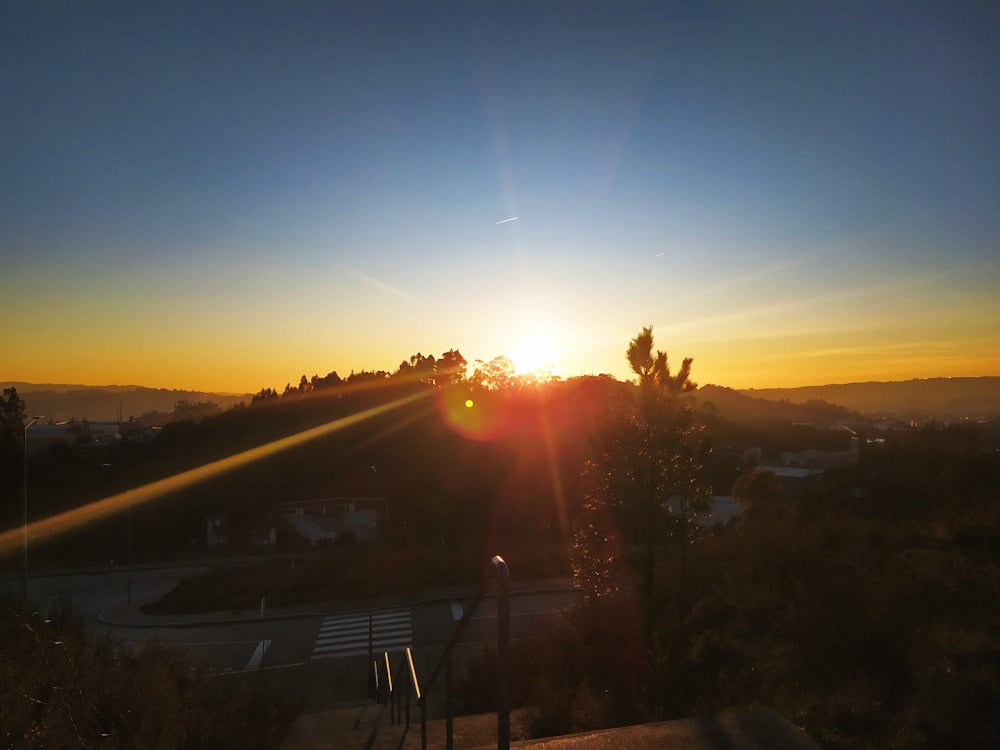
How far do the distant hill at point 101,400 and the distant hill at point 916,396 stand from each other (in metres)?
65.5

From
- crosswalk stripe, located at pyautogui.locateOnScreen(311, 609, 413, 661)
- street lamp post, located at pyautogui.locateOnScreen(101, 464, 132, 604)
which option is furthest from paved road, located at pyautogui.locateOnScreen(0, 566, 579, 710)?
street lamp post, located at pyautogui.locateOnScreen(101, 464, 132, 604)

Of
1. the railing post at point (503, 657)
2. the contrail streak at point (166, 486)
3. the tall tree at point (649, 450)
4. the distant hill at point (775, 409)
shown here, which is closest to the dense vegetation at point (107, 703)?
the railing post at point (503, 657)

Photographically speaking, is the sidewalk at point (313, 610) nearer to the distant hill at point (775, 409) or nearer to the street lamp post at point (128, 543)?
the street lamp post at point (128, 543)

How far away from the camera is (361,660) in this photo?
61.3 ft

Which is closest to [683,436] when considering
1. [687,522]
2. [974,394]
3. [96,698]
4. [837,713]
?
[687,522]

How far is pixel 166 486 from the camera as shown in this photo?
4994 centimetres

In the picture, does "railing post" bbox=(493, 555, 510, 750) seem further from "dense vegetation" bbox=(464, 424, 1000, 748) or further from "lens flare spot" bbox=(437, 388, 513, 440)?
"lens flare spot" bbox=(437, 388, 513, 440)

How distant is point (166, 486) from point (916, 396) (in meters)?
69.0

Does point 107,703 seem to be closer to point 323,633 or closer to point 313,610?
point 323,633

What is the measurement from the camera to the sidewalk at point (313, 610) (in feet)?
81.5

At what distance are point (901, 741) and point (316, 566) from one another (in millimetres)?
29214

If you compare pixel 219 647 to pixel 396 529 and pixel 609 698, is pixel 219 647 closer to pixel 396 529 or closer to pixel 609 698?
pixel 609 698

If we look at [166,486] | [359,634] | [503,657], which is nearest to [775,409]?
[166,486]

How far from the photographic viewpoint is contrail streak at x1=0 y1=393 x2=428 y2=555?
1761 inches
